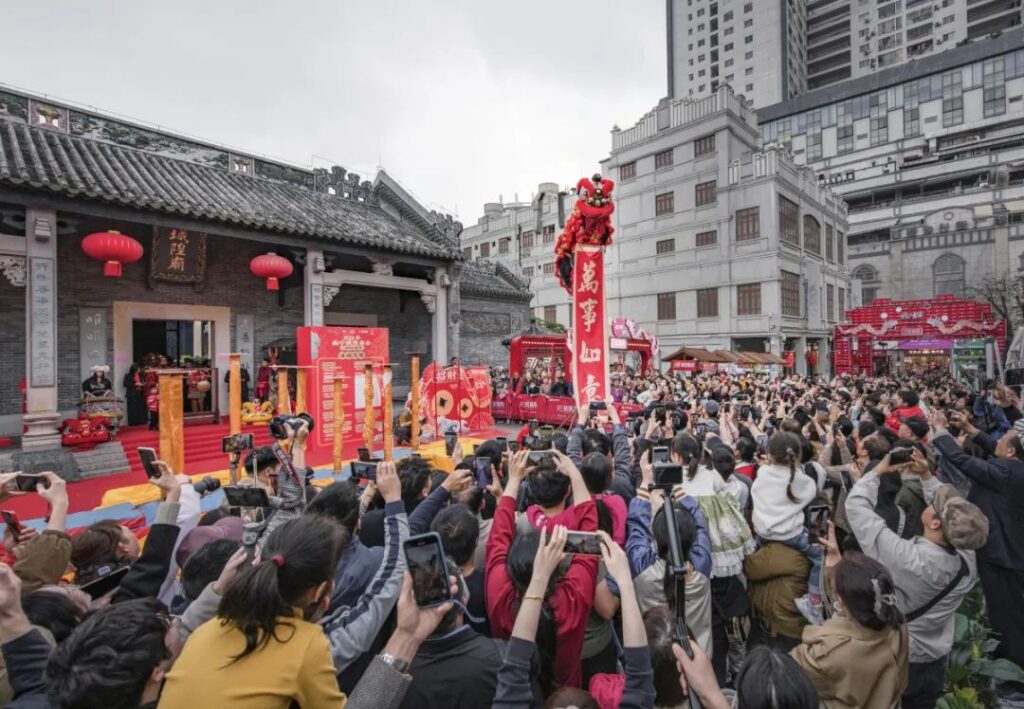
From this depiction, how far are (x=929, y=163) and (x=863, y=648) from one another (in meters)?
52.7

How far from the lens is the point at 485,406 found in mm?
12102

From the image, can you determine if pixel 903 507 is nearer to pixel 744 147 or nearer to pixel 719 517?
pixel 719 517


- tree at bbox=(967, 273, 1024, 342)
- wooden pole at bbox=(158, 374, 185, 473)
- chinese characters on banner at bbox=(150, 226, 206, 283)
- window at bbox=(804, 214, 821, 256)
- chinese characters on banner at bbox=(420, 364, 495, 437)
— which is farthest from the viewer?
window at bbox=(804, 214, 821, 256)

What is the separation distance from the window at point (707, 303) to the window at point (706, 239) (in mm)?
2418

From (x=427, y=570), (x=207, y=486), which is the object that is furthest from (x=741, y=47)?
(x=427, y=570)

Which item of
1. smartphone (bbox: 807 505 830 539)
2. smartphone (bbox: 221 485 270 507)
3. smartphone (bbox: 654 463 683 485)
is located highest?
smartphone (bbox: 654 463 683 485)

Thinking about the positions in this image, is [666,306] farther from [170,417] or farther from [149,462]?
[149,462]

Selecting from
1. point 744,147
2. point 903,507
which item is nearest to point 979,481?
point 903,507

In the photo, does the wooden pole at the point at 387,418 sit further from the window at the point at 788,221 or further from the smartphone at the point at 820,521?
the window at the point at 788,221

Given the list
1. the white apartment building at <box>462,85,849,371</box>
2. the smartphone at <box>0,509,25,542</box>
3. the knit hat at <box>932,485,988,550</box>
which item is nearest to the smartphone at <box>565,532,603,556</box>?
the knit hat at <box>932,485,988,550</box>

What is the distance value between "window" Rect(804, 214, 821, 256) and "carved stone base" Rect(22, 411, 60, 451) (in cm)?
3050

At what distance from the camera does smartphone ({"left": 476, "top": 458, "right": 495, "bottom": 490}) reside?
145 inches

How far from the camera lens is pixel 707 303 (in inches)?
1033

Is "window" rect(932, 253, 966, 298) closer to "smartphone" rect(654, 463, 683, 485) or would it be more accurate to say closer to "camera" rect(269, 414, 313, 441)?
"smartphone" rect(654, 463, 683, 485)
